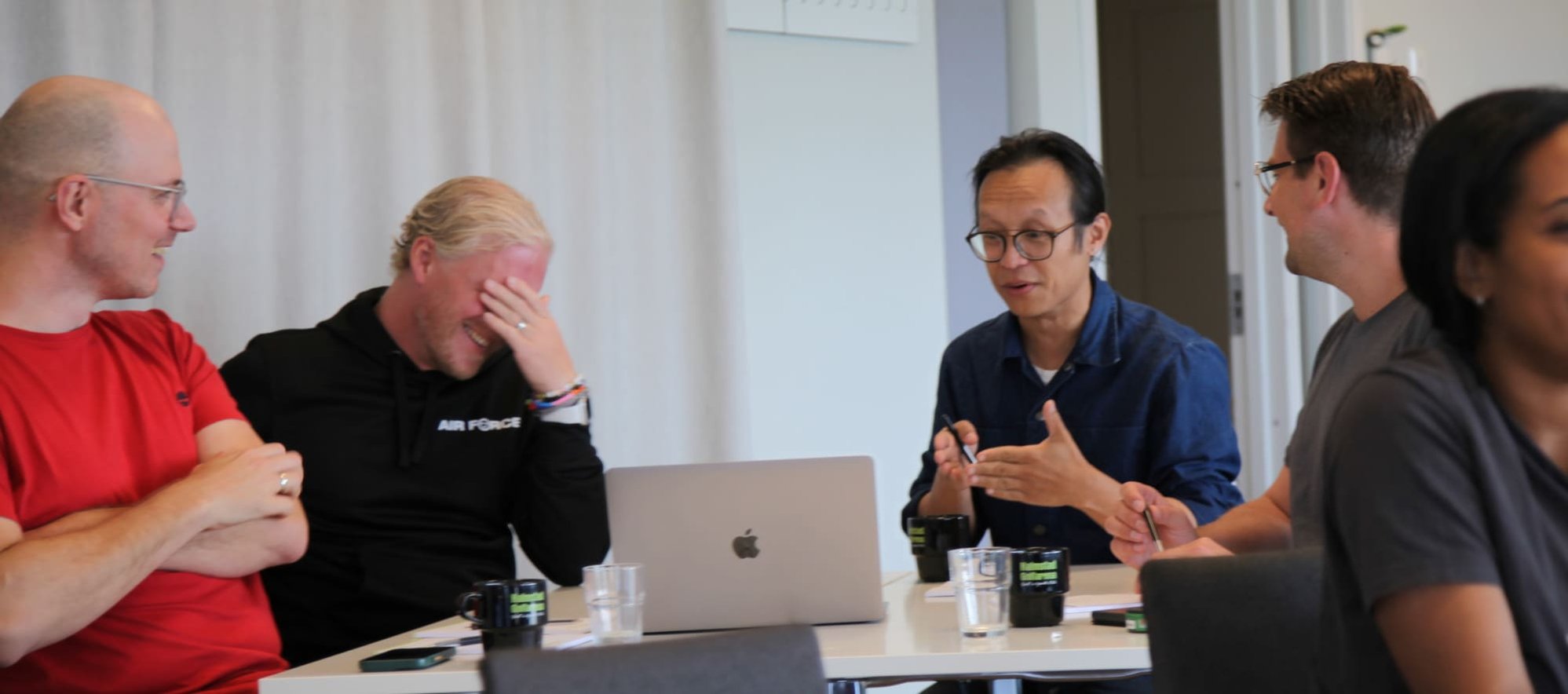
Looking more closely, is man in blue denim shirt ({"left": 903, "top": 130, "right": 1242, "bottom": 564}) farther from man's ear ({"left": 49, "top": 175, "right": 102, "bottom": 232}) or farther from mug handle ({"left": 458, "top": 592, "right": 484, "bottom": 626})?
man's ear ({"left": 49, "top": 175, "right": 102, "bottom": 232})

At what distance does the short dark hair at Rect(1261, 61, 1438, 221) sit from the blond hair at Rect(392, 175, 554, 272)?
1.33m

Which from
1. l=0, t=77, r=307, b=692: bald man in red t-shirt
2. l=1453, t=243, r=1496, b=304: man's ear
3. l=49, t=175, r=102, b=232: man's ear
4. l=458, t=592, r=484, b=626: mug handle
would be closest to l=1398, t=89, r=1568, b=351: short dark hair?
l=1453, t=243, r=1496, b=304: man's ear

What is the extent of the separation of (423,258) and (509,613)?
1.02 meters

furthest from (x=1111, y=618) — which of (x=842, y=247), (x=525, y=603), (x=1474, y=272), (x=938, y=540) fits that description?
(x=842, y=247)

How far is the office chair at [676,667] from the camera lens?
1194 mm

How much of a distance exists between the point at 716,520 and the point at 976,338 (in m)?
1.02

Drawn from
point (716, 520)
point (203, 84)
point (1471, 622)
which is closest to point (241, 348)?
point (203, 84)

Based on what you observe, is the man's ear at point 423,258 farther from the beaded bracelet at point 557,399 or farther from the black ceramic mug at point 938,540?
the black ceramic mug at point 938,540

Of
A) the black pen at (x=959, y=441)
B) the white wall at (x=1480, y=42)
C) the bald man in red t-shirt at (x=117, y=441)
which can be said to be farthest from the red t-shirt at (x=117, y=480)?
the white wall at (x=1480, y=42)

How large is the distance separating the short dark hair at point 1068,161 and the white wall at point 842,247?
1.04m

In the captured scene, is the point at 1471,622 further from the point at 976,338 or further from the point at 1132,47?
the point at 1132,47

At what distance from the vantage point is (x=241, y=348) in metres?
2.88

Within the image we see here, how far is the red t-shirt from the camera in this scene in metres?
2.03

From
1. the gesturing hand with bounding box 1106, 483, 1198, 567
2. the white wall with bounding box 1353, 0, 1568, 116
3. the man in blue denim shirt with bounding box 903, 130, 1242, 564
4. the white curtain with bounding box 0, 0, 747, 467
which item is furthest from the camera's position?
the white wall with bounding box 1353, 0, 1568, 116
